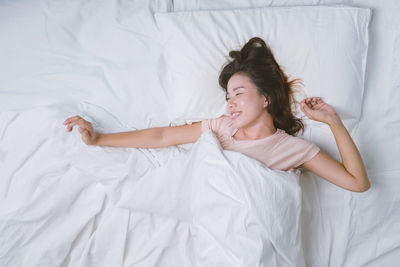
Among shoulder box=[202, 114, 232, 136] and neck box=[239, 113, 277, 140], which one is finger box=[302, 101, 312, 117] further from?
shoulder box=[202, 114, 232, 136]

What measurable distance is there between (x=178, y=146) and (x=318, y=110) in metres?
0.64

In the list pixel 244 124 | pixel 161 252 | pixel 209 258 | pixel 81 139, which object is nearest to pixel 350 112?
pixel 244 124

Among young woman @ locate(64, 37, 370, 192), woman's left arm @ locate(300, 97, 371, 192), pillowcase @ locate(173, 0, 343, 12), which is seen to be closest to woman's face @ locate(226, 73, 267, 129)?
young woman @ locate(64, 37, 370, 192)

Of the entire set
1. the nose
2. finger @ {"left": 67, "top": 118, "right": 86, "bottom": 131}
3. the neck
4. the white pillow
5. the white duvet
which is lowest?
the white duvet

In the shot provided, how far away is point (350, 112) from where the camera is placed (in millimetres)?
1514

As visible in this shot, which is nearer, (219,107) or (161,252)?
(161,252)

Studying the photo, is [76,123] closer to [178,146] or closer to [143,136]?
[143,136]

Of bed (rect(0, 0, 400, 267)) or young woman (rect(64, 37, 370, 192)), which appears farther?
young woman (rect(64, 37, 370, 192))

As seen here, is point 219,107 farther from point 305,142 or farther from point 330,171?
point 330,171

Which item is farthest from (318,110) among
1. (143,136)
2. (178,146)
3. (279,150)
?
(143,136)

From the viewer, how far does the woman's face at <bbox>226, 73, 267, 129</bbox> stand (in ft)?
4.59

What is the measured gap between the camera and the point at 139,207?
4.36ft

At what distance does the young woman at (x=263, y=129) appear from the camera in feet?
4.56

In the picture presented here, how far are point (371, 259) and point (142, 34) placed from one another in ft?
4.71
